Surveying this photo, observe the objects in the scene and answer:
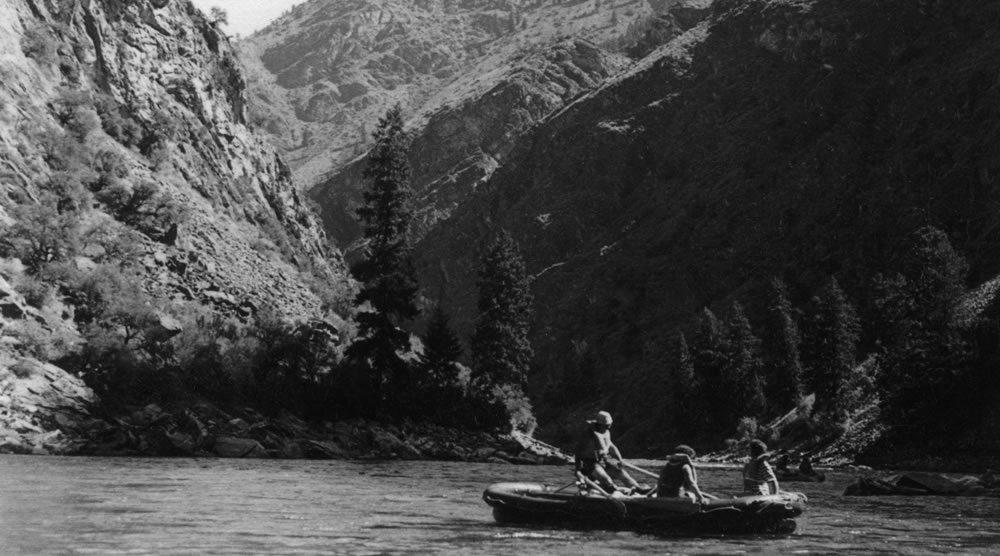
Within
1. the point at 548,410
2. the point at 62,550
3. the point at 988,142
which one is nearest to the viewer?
the point at 62,550

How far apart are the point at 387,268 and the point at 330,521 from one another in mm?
53106

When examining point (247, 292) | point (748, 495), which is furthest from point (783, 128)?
point (748, 495)

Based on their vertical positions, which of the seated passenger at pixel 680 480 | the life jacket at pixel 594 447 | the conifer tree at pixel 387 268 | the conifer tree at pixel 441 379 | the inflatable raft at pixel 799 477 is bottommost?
the inflatable raft at pixel 799 477

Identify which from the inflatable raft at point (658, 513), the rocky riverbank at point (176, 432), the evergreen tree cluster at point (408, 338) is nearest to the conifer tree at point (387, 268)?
the evergreen tree cluster at point (408, 338)

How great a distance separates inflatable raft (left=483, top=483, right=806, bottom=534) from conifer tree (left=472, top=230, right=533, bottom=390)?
5930cm

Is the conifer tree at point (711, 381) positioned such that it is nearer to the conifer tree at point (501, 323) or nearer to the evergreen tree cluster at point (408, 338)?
the conifer tree at point (501, 323)

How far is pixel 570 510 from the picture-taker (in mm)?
26906

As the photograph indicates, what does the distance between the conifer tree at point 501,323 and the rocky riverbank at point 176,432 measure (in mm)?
12456

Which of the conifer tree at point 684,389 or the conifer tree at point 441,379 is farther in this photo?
the conifer tree at point 684,389

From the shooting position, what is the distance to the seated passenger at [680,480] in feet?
88.7

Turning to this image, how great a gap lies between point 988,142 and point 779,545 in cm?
12663

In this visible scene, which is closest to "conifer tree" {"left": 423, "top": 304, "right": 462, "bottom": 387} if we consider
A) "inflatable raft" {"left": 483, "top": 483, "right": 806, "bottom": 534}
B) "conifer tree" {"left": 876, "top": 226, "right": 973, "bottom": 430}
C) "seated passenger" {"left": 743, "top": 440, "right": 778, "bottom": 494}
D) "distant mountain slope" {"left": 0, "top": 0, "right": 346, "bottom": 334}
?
"distant mountain slope" {"left": 0, "top": 0, "right": 346, "bottom": 334}

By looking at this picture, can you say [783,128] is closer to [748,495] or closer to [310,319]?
[310,319]

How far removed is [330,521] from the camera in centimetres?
2731
